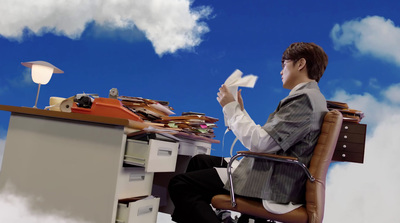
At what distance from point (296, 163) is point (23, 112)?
4.15 ft

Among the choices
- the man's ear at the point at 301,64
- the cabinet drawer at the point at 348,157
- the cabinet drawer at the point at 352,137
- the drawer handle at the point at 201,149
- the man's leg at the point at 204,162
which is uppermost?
the man's ear at the point at 301,64

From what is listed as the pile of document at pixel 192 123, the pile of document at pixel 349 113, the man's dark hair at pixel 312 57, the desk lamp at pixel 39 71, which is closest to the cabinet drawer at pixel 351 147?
the pile of document at pixel 349 113

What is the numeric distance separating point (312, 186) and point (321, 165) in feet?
0.33

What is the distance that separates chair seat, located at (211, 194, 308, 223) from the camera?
5.35 ft

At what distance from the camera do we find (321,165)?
1.65m

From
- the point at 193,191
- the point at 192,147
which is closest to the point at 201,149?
the point at 192,147

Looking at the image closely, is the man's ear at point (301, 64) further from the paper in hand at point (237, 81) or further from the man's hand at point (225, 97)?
the man's hand at point (225, 97)

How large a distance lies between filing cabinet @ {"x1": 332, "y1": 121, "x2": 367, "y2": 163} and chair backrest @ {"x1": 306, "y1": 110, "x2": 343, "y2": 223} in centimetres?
59

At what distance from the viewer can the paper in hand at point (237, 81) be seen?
1885 mm

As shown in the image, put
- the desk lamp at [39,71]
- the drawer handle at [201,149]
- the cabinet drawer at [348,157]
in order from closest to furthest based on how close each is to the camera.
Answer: the cabinet drawer at [348,157]
the desk lamp at [39,71]
the drawer handle at [201,149]

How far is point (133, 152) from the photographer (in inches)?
64.8

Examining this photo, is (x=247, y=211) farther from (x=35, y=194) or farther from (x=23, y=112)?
(x=23, y=112)

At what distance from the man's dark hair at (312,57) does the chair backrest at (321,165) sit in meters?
0.29

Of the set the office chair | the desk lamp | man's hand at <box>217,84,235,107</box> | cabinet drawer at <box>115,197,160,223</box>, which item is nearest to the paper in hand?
man's hand at <box>217,84,235,107</box>
